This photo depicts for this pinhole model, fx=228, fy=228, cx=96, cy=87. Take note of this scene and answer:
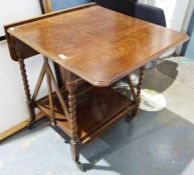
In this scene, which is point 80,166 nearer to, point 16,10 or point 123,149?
point 123,149

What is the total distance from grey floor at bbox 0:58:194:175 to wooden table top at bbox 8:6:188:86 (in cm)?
80

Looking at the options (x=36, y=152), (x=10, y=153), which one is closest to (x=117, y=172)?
(x=36, y=152)

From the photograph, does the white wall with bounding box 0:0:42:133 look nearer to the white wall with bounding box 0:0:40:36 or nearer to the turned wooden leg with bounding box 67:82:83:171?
the white wall with bounding box 0:0:40:36

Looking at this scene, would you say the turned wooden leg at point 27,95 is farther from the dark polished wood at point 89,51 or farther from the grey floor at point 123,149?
the grey floor at point 123,149

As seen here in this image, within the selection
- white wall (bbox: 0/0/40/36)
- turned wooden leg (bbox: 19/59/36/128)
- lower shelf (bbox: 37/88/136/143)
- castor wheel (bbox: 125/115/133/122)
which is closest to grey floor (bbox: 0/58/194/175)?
castor wheel (bbox: 125/115/133/122)

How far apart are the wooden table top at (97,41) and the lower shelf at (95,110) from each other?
540 millimetres

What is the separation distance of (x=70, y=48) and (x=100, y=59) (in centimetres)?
17

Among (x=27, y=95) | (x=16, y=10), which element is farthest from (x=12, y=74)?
(x=16, y=10)

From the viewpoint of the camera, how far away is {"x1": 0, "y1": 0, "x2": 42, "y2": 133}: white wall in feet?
4.39

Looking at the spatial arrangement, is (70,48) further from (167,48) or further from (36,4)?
(36,4)

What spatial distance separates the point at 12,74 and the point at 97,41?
0.68m

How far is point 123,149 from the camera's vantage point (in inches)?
61.9

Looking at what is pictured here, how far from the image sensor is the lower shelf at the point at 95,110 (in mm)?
1385

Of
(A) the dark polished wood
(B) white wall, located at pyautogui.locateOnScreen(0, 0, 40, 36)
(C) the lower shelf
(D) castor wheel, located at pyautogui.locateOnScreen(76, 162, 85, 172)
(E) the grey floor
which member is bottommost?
(E) the grey floor
